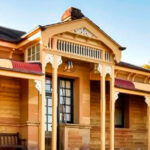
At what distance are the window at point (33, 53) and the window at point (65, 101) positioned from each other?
226 centimetres

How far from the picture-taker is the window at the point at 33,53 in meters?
13.0

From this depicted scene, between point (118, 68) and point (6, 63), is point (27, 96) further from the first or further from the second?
point (118, 68)

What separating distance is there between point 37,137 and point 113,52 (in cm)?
470

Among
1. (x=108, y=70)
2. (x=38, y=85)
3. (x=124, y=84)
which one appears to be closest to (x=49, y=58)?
(x=38, y=85)

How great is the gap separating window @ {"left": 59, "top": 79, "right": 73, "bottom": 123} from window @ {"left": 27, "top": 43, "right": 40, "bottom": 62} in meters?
2.26

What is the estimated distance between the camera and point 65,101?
1523 cm

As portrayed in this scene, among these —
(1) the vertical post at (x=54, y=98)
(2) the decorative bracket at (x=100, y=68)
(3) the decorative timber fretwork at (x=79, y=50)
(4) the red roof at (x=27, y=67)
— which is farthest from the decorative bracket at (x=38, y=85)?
(2) the decorative bracket at (x=100, y=68)

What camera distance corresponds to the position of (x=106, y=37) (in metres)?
14.7

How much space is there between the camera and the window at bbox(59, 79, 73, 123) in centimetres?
1502

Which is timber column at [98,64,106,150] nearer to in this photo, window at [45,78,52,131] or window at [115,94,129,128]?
window at [45,78,52,131]

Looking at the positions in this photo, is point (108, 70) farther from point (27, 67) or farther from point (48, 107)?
point (27, 67)

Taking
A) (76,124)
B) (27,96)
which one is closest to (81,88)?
(76,124)

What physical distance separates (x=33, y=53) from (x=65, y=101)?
3004 millimetres

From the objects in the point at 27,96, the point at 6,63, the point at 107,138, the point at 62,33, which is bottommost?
the point at 107,138
